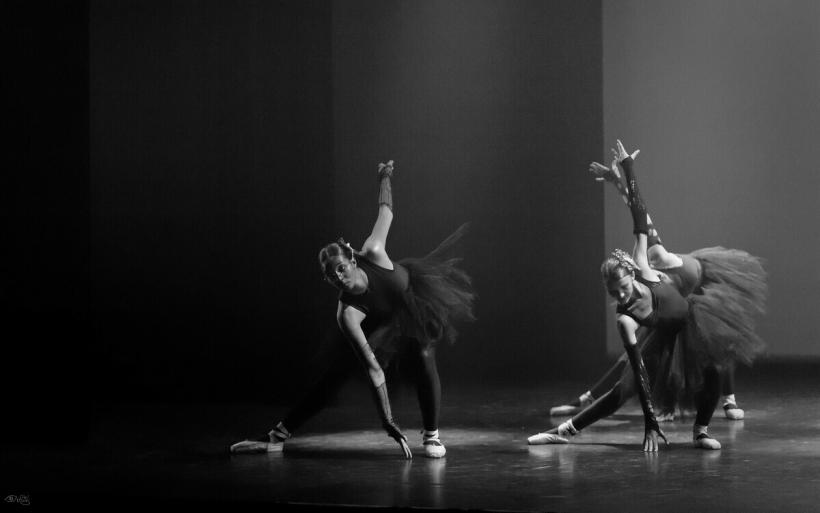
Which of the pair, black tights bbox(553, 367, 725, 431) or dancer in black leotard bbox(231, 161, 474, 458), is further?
black tights bbox(553, 367, 725, 431)

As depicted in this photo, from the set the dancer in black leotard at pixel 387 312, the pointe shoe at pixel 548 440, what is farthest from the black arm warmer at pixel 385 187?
the pointe shoe at pixel 548 440

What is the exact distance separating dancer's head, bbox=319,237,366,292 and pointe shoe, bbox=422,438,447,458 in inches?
28.6

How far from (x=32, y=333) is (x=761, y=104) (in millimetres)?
5314

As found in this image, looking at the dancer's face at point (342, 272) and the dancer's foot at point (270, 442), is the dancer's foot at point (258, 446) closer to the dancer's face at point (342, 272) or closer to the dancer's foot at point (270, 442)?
the dancer's foot at point (270, 442)

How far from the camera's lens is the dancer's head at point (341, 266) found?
208 inches

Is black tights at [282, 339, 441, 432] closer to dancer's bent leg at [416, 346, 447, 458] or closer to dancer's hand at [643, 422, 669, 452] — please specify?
dancer's bent leg at [416, 346, 447, 458]

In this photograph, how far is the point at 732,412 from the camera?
21.1ft

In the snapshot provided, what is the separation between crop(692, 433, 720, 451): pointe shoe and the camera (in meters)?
5.45

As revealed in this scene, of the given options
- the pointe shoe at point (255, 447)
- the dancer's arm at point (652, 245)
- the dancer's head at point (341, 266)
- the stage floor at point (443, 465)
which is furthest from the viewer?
the dancer's arm at point (652, 245)

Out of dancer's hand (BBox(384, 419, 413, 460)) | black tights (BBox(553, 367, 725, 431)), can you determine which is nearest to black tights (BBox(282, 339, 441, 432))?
dancer's hand (BBox(384, 419, 413, 460))

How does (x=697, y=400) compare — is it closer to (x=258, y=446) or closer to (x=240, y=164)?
(x=258, y=446)

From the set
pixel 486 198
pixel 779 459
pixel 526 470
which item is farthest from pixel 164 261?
pixel 779 459

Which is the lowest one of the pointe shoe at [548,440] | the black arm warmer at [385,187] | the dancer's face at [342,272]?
the pointe shoe at [548,440]

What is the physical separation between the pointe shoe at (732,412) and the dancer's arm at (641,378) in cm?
113
